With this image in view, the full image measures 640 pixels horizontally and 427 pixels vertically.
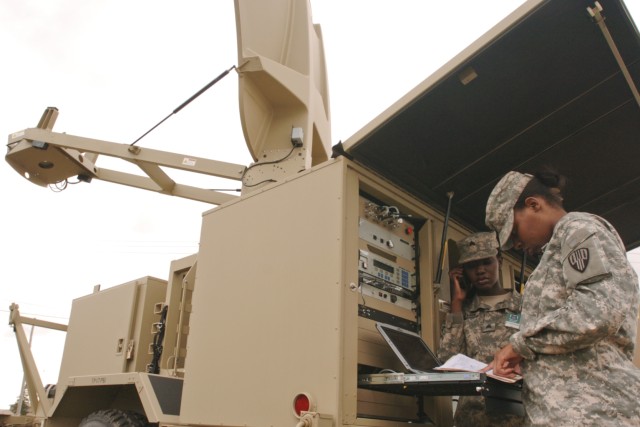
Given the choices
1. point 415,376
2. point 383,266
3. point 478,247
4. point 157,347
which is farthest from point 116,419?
point 478,247

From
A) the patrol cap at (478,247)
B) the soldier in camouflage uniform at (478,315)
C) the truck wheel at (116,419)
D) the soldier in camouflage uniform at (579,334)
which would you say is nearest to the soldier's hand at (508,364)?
the soldier in camouflage uniform at (579,334)

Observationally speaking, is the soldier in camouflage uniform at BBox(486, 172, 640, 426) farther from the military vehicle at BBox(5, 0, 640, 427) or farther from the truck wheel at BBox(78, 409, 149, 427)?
the truck wheel at BBox(78, 409, 149, 427)

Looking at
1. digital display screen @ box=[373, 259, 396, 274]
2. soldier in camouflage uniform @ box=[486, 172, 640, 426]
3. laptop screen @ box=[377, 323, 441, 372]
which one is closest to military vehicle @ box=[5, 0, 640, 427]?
digital display screen @ box=[373, 259, 396, 274]

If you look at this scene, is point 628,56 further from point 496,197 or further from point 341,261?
point 341,261

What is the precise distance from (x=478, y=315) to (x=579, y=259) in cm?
160

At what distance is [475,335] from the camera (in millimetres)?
3861

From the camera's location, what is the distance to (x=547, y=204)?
2863 mm

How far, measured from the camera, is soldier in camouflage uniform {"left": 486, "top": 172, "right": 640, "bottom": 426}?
7.50ft

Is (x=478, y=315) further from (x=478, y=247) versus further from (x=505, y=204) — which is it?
(x=505, y=204)

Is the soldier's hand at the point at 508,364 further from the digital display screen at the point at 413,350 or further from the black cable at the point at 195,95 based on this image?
the black cable at the point at 195,95

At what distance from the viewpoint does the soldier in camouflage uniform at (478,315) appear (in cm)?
355

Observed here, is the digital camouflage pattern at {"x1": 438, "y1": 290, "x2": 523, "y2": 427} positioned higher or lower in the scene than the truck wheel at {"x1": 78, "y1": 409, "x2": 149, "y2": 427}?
higher

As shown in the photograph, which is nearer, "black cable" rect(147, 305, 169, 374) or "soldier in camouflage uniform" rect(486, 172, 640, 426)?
"soldier in camouflage uniform" rect(486, 172, 640, 426)

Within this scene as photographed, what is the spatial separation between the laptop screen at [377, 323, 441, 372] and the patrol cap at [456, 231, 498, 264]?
878mm
